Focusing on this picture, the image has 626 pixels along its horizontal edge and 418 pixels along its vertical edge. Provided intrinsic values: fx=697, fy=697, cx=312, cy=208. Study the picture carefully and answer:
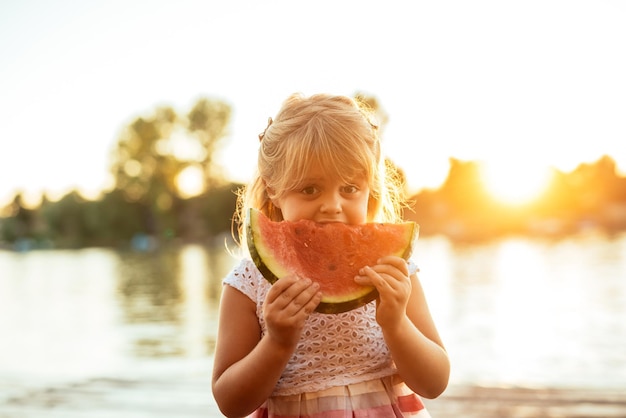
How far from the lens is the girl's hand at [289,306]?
70.7 inches

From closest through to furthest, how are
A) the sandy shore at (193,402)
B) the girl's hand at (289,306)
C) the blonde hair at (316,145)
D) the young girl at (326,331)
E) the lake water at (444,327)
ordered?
the girl's hand at (289,306) < the young girl at (326,331) < the blonde hair at (316,145) < the sandy shore at (193,402) < the lake water at (444,327)

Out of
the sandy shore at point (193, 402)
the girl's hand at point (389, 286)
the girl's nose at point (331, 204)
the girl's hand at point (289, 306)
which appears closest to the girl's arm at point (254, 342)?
the girl's hand at point (289, 306)

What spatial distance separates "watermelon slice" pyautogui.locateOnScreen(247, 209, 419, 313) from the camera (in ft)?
6.66

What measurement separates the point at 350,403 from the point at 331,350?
164 mm

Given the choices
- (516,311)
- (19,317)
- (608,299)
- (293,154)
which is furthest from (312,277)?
(19,317)

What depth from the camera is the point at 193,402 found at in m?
6.37

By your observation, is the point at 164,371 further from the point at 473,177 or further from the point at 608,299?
the point at 473,177

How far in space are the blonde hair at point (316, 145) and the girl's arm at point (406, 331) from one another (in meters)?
0.33

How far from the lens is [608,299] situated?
14.6m

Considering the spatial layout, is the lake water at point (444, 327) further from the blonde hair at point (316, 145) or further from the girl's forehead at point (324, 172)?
the girl's forehead at point (324, 172)

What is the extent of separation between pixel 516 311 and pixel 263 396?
12.4m

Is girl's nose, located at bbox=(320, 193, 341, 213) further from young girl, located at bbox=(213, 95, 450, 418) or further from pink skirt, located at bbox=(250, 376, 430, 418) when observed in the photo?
pink skirt, located at bbox=(250, 376, 430, 418)

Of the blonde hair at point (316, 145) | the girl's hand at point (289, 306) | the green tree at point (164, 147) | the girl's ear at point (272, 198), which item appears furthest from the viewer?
the green tree at point (164, 147)

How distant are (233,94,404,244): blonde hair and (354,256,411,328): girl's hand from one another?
1.01 feet
